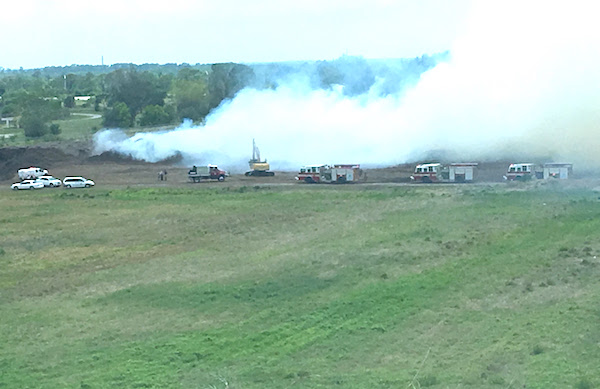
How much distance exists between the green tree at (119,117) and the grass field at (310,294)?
1972 inches

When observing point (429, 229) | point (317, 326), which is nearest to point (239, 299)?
point (317, 326)

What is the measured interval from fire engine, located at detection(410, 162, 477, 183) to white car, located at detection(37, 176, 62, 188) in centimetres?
2875

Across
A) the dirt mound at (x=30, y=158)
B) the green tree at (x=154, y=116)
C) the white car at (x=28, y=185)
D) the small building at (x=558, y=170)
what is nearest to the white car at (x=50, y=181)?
the white car at (x=28, y=185)

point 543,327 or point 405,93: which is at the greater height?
point 405,93

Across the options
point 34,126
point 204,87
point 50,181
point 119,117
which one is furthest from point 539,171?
point 34,126

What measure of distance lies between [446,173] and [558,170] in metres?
7.82

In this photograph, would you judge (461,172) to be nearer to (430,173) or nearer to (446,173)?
(446,173)

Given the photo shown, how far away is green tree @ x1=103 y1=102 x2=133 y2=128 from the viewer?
3846 inches

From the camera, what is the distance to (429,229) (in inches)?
1522

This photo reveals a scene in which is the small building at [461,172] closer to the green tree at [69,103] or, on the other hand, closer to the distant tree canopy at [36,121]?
the distant tree canopy at [36,121]

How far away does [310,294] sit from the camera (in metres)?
28.1

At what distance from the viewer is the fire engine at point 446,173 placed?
5762 cm

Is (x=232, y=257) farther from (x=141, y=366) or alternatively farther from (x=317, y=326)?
(x=141, y=366)

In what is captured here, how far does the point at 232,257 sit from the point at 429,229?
10090 mm
